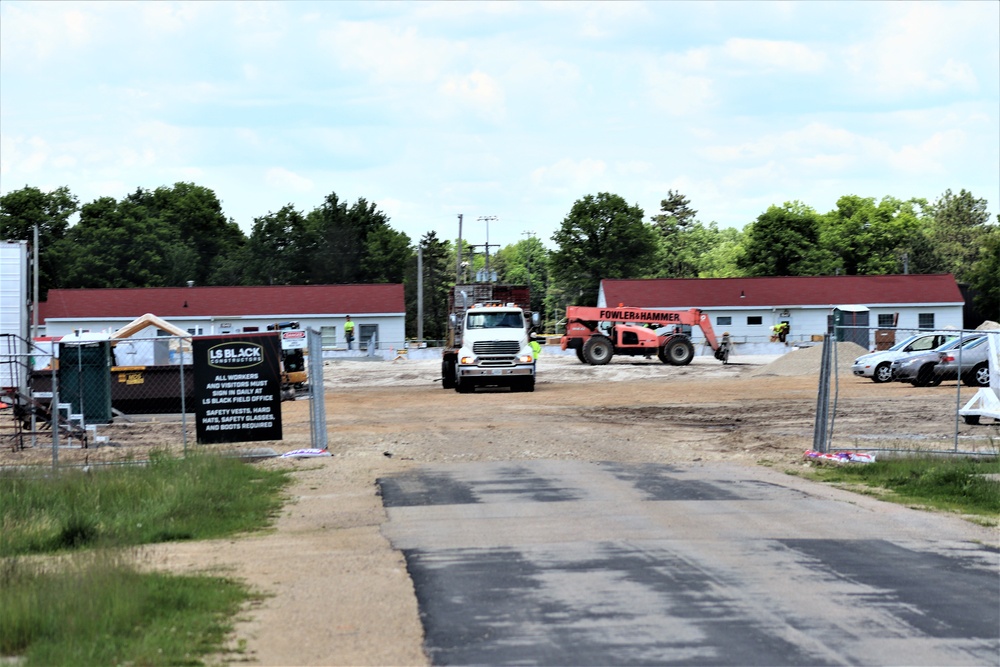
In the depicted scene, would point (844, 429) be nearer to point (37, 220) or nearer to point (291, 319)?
point (291, 319)

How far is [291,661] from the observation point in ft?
24.6

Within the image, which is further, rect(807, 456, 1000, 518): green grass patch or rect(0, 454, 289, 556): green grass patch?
rect(807, 456, 1000, 518): green grass patch

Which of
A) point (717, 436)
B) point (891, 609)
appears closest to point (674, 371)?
point (717, 436)

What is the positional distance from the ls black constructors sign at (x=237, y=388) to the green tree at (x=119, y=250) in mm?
82628

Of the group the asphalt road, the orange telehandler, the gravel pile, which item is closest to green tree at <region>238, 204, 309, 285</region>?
the orange telehandler

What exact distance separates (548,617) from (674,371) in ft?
134

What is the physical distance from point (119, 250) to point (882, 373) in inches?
3009

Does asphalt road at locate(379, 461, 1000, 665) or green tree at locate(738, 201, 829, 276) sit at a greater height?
green tree at locate(738, 201, 829, 276)

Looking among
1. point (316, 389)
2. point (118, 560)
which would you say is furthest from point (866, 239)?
point (118, 560)

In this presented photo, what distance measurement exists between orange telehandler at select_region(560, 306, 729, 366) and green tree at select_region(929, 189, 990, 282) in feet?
251

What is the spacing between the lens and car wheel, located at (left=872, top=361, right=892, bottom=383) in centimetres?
3628

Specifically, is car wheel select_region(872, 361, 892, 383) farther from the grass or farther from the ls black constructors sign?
the grass

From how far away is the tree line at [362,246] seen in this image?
99438 millimetres

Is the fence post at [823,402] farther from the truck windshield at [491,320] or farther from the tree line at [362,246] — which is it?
the tree line at [362,246]
